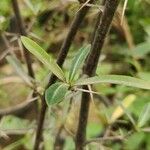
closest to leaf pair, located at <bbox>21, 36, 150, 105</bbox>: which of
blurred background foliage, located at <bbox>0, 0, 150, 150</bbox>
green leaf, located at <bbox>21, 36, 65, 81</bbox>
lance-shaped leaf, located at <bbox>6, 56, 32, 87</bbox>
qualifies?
green leaf, located at <bbox>21, 36, 65, 81</bbox>

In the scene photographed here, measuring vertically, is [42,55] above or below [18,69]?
above

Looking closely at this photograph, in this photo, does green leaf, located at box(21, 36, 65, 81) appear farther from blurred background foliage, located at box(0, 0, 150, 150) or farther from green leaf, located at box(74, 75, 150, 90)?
blurred background foliage, located at box(0, 0, 150, 150)

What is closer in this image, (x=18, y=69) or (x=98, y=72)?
(x=18, y=69)

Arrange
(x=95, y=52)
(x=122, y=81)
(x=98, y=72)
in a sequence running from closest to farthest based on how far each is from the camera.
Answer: (x=122, y=81) → (x=95, y=52) → (x=98, y=72)

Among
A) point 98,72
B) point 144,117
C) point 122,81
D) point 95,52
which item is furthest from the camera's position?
point 98,72

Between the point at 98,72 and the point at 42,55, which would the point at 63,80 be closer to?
the point at 42,55

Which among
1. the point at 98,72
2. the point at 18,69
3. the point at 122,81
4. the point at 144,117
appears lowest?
the point at 98,72

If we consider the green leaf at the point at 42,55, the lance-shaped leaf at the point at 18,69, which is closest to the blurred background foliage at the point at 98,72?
the lance-shaped leaf at the point at 18,69

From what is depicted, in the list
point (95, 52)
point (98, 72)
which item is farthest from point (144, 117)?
point (98, 72)

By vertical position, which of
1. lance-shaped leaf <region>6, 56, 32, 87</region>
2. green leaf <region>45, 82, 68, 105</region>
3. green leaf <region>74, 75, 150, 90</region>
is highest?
green leaf <region>45, 82, 68, 105</region>
